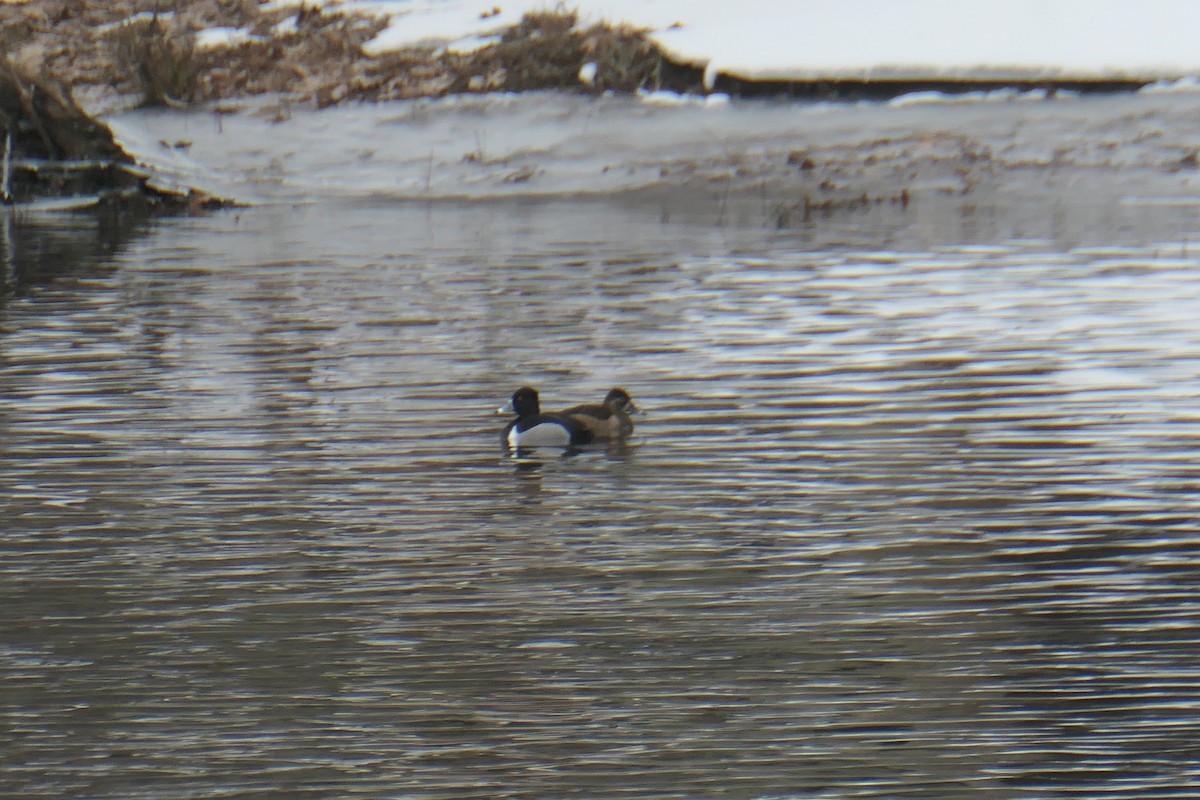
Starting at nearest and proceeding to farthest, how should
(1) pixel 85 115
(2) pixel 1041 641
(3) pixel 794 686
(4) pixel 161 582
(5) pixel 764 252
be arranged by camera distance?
(3) pixel 794 686
(2) pixel 1041 641
(4) pixel 161 582
(5) pixel 764 252
(1) pixel 85 115

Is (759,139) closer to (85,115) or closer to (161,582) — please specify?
(85,115)

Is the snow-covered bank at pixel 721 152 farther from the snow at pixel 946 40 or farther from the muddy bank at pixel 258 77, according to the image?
the snow at pixel 946 40

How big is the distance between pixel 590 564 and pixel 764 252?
1093cm

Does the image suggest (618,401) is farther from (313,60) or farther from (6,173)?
(313,60)

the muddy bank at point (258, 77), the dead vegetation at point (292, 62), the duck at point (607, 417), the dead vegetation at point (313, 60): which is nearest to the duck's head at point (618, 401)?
the duck at point (607, 417)

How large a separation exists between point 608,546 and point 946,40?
17998 millimetres

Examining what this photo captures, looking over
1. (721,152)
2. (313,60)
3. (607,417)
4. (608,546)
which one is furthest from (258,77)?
(608,546)

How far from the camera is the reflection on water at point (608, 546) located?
572 centimetres

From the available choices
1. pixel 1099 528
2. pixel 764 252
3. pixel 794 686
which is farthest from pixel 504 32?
pixel 794 686

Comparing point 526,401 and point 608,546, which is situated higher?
point 526,401

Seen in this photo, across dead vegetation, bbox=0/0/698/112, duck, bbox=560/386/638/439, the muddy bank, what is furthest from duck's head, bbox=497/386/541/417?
dead vegetation, bbox=0/0/698/112

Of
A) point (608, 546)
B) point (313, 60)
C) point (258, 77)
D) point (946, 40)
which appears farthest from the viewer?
point (313, 60)

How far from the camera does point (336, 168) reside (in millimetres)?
24344

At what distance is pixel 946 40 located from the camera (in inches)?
977
